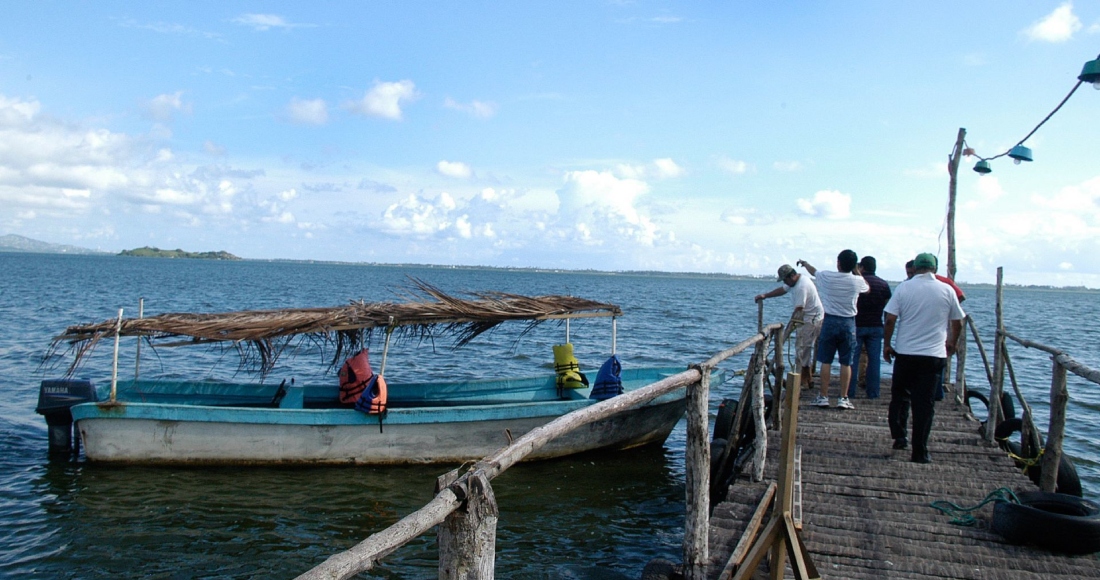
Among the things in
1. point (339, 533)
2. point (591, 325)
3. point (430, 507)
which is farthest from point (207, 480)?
point (591, 325)

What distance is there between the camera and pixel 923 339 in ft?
22.0

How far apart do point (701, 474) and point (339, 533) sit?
5103mm

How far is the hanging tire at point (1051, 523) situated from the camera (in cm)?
478

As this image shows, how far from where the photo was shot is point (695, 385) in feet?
15.3

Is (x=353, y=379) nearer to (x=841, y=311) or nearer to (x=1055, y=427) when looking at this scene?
(x=841, y=311)

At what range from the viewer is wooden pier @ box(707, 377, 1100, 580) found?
4.73m

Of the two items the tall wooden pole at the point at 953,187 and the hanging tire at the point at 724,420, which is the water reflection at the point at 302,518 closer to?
the hanging tire at the point at 724,420

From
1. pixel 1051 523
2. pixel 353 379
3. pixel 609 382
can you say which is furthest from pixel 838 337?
pixel 353 379

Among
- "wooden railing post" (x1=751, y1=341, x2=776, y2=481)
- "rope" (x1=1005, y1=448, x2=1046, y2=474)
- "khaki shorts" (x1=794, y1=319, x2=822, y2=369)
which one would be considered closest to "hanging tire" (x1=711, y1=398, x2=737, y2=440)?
"khaki shorts" (x1=794, y1=319, x2=822, y2=369)

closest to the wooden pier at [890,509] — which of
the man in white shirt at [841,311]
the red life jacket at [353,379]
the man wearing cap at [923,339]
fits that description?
the man wearing cap at [923,339]

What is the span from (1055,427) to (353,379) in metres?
8.20

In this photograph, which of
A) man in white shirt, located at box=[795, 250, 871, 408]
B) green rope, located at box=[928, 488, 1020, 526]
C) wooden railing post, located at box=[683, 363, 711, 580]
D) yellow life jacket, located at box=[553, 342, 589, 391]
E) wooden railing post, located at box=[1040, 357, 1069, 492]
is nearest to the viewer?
wooden railing post, located at box=[683, 363, 711, 580]

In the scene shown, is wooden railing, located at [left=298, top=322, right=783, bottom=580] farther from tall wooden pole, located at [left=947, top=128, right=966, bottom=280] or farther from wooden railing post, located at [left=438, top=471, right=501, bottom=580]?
tall wooden pole, located at [left=947, top=128, right=966, bottom=280]

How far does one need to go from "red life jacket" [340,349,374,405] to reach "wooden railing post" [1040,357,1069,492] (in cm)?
792
